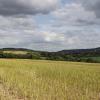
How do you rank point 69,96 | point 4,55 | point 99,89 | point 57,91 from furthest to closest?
1. point 4,55
2. point 99,89
3. point 57,91
4. point 69,96

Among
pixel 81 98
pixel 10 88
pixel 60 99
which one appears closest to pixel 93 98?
pixel 81 98

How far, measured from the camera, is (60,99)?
37.5 ft

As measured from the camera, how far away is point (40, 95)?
40.1ft

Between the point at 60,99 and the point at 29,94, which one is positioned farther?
the point at 29,94

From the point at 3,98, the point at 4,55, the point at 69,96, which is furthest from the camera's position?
the point at 4,55

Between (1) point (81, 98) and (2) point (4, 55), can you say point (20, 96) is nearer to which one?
(1) point (81, 98)

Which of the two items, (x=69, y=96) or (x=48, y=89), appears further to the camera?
(x=48, y=89)

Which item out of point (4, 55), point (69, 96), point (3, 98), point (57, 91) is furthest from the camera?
point (4, 55)

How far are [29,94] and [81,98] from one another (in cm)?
215

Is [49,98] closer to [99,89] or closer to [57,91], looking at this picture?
[57,91]

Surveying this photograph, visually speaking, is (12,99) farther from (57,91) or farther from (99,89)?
(99,89)

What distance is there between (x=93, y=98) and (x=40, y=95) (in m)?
2.08

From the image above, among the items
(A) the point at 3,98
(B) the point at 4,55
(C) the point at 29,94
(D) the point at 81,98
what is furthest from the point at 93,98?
(B) the point at 4,55

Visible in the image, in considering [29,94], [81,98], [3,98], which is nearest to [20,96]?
[29,94]
